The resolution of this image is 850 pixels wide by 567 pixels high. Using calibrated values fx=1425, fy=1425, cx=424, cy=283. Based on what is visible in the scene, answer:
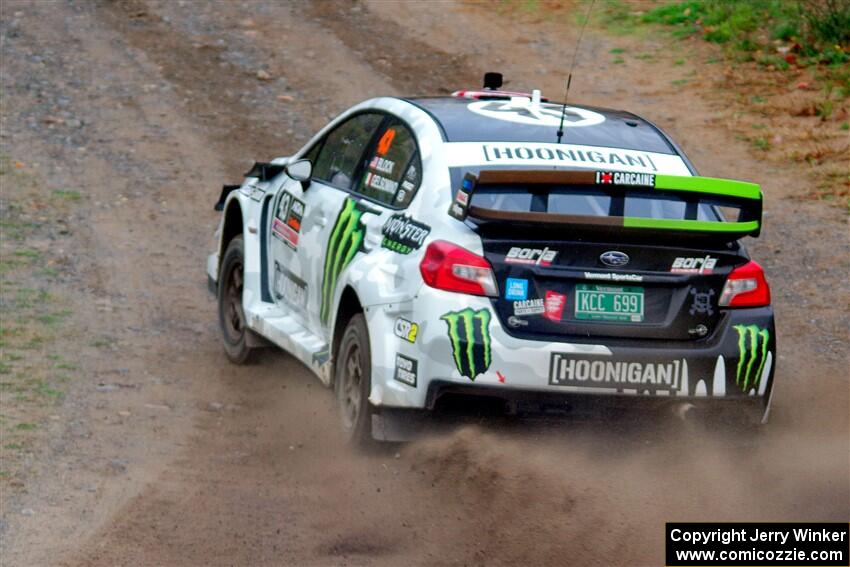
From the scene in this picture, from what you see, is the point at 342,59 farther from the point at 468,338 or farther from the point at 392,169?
the point at 468,338

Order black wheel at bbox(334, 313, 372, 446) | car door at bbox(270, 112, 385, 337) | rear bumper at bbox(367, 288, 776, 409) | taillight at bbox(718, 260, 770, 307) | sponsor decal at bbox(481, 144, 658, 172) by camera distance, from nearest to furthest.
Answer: rear bumper at bbox(367, 288, 776, 409)
taillight at bbox(718, 260, 770, 307)
black wheel at bbox(334, 313, 372, 446)
sponsor decal at bbox(481, 144, 658, 172)
car door at bbox(270, 112, 385, 337)

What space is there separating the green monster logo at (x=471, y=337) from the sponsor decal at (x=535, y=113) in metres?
1.41

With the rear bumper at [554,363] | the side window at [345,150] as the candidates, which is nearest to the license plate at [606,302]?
the rear bumper at [554,363]

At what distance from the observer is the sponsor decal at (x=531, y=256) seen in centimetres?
607

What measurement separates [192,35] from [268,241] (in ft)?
38.1

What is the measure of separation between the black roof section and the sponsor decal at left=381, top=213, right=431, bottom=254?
50 cm

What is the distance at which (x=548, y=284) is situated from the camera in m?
6.10

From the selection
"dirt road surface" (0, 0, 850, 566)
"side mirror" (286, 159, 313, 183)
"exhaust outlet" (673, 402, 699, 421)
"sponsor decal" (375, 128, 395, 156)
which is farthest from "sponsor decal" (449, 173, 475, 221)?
"side mirror" (286, 159, 313, 183)

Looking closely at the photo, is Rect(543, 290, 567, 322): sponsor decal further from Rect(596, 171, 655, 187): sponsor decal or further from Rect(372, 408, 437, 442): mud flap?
Rect(372, 408, 437, 442): mud flap

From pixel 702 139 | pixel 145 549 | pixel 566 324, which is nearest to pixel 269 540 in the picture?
pixel 145 549

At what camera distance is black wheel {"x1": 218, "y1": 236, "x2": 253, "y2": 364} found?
29.0 feet

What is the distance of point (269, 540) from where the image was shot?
→ 5977mm

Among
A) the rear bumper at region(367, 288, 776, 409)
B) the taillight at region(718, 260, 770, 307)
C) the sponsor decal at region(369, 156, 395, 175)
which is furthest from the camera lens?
the sponsor decal at region(369, 156, 395, 175)

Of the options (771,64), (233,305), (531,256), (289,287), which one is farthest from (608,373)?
(771,64)
